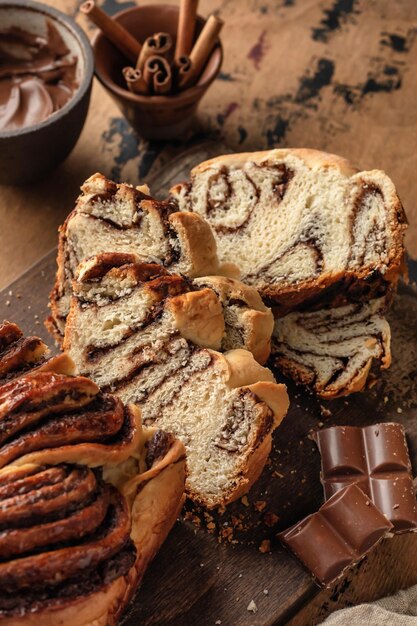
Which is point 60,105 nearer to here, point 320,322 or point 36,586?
point 320,322

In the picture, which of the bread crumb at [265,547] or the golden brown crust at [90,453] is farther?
the bread crumb at [265,547]

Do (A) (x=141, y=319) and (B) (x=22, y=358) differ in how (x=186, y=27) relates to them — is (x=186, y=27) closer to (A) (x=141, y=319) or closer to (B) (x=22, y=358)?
(A) (x=141, y=319)

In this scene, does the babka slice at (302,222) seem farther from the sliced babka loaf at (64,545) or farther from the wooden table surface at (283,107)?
the sliced babka loaf at (64,545)

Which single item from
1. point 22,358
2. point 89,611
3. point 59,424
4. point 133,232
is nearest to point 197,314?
point 133,232

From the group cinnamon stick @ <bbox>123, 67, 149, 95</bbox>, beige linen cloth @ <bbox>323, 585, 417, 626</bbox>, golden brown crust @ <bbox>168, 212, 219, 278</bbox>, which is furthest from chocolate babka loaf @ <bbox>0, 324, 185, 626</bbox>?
cinnamon stick @ <bbox>123, 67, 149, 95</bbox>

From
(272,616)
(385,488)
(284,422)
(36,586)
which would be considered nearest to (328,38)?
(284,422)

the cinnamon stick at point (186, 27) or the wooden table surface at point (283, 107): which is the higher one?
the cinnamon stick at point (186, 27)

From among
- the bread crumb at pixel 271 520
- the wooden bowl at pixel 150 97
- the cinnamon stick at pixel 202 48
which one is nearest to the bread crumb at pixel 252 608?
the bread crumb at pixel 271 520
